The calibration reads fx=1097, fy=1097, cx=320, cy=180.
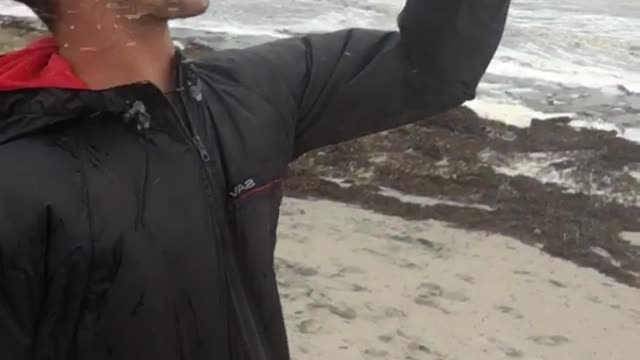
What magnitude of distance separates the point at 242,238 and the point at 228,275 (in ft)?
0.19

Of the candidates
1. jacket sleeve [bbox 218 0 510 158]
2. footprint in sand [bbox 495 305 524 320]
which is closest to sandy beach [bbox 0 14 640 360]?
footprint in sand [bbox 495 305 524 320]

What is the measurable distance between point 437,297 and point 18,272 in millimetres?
4123

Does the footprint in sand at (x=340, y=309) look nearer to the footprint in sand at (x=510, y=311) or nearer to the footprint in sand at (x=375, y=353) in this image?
the footprint in sand at (x=375, y=353)

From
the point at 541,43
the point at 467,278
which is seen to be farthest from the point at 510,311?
the point at 541,43

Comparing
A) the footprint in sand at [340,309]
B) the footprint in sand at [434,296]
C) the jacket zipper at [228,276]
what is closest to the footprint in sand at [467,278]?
the footprint in sand at [434,296]

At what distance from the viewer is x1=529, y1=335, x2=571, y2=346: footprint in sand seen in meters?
4.85

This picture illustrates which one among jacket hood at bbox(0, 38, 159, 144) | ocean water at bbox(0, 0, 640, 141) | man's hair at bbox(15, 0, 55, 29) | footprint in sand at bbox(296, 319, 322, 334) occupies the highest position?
man's hair at bbox(15, 0, 55, 29)

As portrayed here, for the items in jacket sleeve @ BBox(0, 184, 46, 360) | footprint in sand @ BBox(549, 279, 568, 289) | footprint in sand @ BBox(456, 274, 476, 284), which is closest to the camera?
jacket sleeve @ BBox(0, 184, 46, 360)

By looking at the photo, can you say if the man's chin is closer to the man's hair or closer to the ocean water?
the man's hair

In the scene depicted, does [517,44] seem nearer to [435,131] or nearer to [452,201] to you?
[435,131]

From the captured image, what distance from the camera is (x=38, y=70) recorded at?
1.36 m

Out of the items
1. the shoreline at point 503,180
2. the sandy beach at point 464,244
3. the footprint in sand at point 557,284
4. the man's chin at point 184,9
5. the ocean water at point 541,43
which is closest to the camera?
the man's chin at point 184,9

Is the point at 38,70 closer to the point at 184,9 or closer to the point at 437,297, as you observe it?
the point at 184,9

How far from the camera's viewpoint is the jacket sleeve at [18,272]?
4.08 feet
